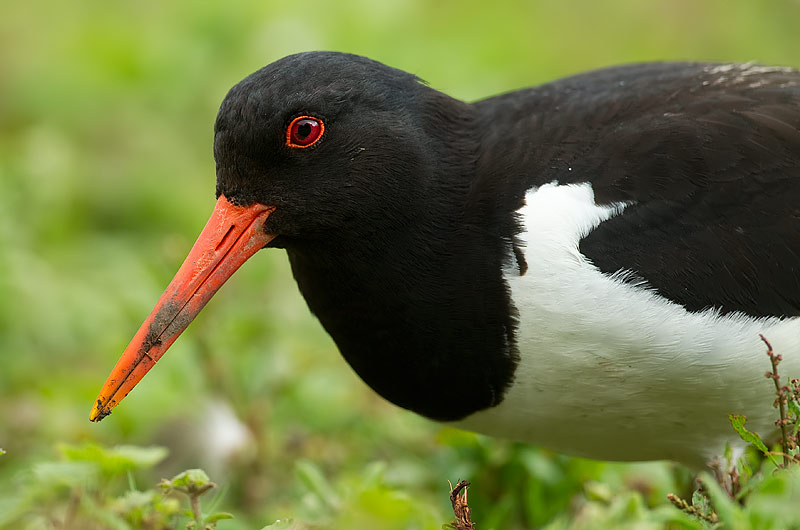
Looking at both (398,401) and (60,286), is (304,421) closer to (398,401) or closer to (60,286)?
(398,401)

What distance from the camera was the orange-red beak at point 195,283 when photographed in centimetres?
432

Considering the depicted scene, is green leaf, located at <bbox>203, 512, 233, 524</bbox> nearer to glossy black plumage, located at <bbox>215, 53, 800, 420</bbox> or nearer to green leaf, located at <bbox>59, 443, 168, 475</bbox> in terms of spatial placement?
green leaf, located at <bbox>59, 443, 168, 475</bbox>

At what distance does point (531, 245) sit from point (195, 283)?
1.35 meters

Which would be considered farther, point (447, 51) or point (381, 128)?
point (447, 51)

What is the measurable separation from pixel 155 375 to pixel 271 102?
230cm

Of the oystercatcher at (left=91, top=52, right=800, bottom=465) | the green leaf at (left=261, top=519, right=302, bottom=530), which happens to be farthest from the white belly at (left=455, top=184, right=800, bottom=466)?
the green leaf at (left=261, top=519, right=302, bottom=530)

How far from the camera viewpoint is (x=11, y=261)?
6.53 m

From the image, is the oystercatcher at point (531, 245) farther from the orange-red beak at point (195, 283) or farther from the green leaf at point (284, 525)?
the green leaf at point (284, 525)

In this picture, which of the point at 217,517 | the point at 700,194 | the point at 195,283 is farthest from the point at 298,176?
the point at 700,194

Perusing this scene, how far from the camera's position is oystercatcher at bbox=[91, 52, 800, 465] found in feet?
13.8

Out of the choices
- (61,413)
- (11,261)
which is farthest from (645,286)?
(11,261)

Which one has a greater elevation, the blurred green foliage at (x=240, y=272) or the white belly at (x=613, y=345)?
the blurred green foliage at (x=240, y=272)

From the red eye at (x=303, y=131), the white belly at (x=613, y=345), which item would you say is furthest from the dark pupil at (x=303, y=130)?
the white belly at (x=613, y=345)

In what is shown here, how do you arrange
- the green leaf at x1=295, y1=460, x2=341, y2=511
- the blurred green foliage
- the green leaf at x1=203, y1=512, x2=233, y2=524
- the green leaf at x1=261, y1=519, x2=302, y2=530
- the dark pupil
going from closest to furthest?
the green leaf at x1=261, y1=519, x2=302, y2=530 → the green leaf at x1=203, y1=512, x2=233, y2=524 → the dark pupil → the green leaf at x1=295, y1=460, x2=341, y2=511 → the blurred green foliage
